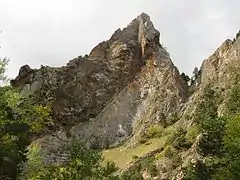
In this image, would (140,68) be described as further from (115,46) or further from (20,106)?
(20,106)

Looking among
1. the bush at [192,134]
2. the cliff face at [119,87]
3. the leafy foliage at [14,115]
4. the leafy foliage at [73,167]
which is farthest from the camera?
the cliff face at [119,87]

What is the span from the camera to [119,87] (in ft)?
596

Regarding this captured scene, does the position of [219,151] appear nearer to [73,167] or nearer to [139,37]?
[73,167]

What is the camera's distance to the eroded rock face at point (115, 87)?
166m

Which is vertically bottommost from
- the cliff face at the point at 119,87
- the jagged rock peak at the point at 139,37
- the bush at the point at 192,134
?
the bush at the point at 192,134

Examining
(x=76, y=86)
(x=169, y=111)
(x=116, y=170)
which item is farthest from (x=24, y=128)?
(x=76, y=86)

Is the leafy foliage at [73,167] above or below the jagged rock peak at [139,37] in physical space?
below

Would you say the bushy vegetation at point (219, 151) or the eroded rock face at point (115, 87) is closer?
the bushy vegetation at point (219, 151)

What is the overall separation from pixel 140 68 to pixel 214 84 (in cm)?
4096

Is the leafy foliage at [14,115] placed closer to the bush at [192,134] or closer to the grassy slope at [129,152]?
the bush at [192,134]

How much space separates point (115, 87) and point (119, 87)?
137cm

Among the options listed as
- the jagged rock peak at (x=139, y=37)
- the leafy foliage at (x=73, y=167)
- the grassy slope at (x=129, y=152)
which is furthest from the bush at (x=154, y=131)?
the leafy foliage at (x=73, y=167)

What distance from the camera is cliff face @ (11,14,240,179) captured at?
6383 inches

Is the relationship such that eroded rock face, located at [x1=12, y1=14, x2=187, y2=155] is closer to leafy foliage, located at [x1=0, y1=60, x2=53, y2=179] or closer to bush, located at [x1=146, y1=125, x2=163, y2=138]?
bush, located at [x1=146, y1=125, x2=163, y2=138]
